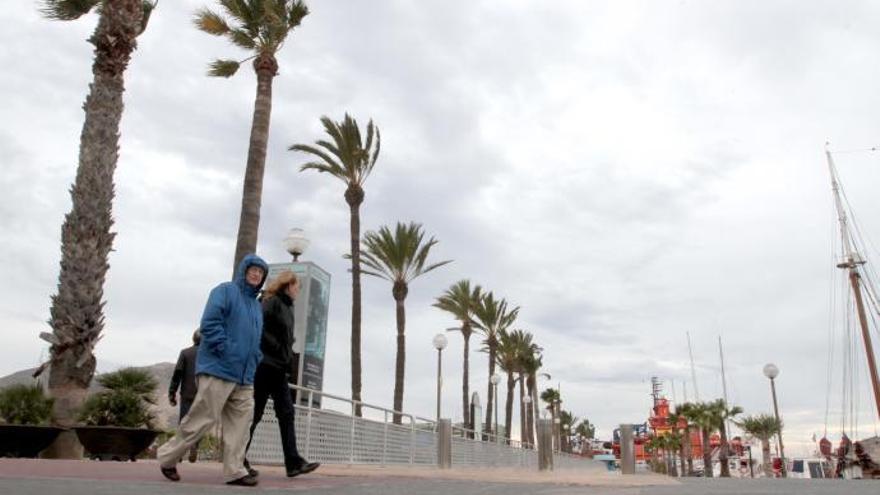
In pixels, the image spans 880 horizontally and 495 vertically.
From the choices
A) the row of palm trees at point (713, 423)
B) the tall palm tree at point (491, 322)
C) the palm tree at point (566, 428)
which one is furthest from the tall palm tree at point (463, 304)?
the palm tree at point (566, 428)

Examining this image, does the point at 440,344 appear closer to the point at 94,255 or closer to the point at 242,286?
the point at 94,255

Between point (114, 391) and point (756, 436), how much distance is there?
73975mm

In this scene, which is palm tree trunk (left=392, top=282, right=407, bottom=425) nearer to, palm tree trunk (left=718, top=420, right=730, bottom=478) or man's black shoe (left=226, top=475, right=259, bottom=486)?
man's black shoe (left=226, top=475, right=259, bottom=486)

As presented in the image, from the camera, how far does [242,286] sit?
5.04 metres

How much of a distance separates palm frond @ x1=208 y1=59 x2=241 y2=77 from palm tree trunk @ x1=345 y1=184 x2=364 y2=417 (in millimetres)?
9441

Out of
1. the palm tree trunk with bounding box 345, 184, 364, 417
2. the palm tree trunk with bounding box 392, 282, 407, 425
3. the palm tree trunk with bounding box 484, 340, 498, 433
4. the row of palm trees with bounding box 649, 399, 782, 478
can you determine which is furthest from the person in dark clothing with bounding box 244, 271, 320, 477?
the row of palm trees with bounding box 649, 399, 782, 478

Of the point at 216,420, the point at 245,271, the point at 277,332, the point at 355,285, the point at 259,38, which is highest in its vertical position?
the point at 259,38

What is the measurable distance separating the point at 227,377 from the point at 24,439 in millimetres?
5908

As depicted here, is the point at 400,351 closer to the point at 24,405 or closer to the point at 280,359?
the point at 24,405

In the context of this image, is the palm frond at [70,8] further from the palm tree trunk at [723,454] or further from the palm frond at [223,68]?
the palm tree trunk at [723,454]

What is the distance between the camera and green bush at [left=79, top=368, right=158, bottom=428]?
32.4ft

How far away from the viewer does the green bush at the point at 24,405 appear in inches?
382

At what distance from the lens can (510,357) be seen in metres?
Result: 51.0

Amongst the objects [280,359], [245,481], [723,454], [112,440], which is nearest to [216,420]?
[245,481]
